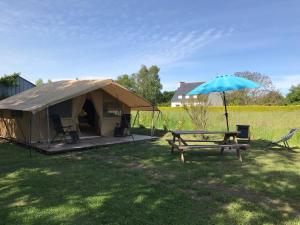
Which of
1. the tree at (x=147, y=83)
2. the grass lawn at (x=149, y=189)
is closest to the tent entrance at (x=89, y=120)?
the grass lawn at (x=149, y=189)

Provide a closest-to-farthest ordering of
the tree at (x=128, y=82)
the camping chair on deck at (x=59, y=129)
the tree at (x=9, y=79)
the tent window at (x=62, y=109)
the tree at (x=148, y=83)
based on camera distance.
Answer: the camping chair on deck at (x=59, y=129) < the tent window at (x=62, y=109) < the tree at (x=9, y=79) < the tree at (x=148, y=83) < the tree at (x=128, y=82)

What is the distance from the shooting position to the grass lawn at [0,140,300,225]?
397cm

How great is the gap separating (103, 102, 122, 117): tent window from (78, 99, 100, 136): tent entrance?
0.42 m

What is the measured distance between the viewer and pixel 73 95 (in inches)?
366

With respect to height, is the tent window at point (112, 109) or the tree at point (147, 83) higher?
the tree at point (147, 83)

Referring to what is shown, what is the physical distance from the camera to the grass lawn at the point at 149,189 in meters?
3.97

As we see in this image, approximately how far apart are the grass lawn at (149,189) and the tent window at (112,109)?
3918 millimetres

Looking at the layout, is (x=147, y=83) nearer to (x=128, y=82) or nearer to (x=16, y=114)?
(x=128, y=82)

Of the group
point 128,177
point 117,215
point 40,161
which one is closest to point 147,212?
point 117,215

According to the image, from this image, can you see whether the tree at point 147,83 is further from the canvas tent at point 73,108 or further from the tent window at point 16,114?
the tent window at point 16,114

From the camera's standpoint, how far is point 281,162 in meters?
7.36

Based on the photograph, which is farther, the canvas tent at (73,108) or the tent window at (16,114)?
the tent window at (16,114)

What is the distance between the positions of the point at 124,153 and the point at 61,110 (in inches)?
134

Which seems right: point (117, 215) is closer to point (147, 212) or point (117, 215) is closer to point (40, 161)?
point (147, 212)
